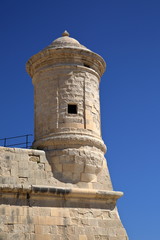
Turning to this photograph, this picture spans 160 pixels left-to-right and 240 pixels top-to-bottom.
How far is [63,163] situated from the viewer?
33.7 feet

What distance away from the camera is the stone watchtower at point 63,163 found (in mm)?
9422

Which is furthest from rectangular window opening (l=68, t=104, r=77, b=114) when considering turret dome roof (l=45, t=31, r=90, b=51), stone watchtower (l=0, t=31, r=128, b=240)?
turret dome roof (l=45, t=31, r=90, b=51)

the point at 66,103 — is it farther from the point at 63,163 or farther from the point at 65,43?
the point at 65,43

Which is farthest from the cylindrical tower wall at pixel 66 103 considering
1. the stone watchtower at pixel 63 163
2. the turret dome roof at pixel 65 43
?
the turret dome roof at pixel 65 43

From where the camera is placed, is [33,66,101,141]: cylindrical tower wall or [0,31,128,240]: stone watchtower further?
[33,66,101,141]: cylindrical tower wall

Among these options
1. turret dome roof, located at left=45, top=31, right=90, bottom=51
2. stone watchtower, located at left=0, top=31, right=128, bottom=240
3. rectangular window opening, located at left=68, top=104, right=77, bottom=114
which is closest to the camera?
stone watchtower, located at left=0, top=31, right=128, bottom=240

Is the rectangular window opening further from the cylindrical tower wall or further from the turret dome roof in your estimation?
the turret dome roof

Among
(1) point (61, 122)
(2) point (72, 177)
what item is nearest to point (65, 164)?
(2) point (72, 177)

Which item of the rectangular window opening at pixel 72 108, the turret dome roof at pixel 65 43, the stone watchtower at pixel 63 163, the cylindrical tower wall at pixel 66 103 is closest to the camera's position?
the stone watchtower at pixel 63 163

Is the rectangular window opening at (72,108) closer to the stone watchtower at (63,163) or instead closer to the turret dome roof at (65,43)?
the stone watchtower at (63,163)

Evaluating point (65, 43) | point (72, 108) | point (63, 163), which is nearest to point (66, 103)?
point (72, 108)

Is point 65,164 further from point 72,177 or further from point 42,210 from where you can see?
point 42,210

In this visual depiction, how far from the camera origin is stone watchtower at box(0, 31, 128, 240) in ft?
30.9

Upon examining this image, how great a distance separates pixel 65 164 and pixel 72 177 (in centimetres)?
38
